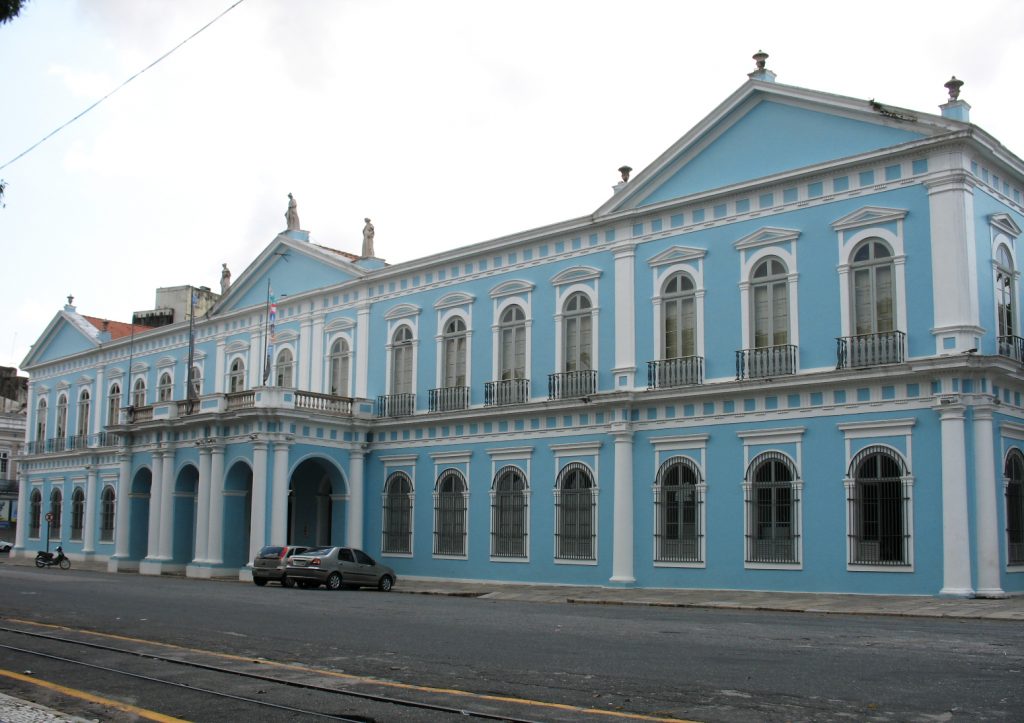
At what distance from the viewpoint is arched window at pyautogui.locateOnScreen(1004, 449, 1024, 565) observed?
22.4 m

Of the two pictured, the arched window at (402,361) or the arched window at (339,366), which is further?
the arched window at (339,366)

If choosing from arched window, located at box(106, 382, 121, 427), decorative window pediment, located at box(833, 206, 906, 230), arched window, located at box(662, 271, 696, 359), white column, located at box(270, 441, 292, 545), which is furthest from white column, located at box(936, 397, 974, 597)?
arched window, located at box(106, 382, 121, 427)

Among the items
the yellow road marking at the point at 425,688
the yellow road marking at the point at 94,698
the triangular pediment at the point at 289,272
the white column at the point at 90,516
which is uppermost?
the triangular pediment at the point at 289,272

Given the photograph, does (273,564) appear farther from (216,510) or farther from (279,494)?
(216,510)

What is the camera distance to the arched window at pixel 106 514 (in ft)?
148

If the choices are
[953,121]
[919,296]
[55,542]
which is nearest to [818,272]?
[919,296]

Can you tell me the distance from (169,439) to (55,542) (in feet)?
51.7

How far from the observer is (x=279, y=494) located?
3234cm

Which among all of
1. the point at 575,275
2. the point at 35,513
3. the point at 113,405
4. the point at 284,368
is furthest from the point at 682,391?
the point at 35,513

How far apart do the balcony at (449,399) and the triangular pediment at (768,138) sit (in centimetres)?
734

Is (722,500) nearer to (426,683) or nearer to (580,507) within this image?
(580,507)

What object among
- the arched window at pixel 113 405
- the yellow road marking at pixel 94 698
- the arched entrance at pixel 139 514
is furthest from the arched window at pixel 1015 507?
the arched window at pixel 113 405

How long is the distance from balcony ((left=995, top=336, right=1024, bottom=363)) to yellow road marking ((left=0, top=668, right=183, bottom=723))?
62.5 feet

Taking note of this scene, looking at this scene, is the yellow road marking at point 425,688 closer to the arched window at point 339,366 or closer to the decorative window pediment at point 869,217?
the decorative window pediment at point 869,217
